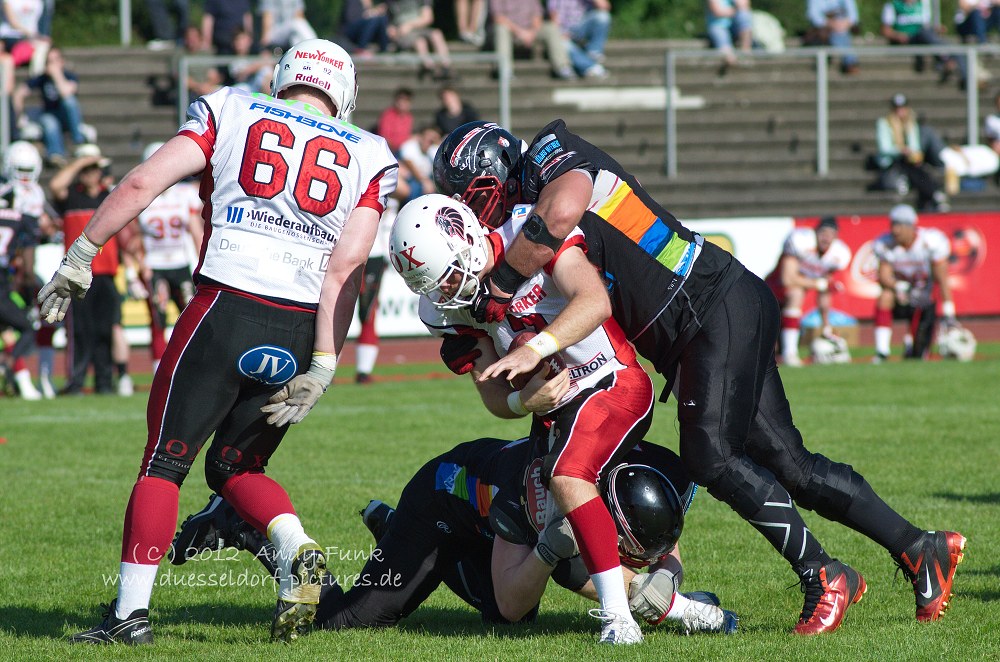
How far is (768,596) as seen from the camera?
5.34 metres

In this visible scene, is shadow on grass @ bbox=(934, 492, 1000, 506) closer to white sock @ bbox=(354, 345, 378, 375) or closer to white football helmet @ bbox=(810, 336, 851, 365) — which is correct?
white sock @ bbox=(354, 345, 378, 375)

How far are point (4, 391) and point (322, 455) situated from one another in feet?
19.2

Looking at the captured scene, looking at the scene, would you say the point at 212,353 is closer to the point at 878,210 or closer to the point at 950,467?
the point at 950,467

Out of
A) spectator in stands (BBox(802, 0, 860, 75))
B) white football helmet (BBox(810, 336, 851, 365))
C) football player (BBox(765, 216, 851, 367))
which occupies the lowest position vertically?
white football helmet (BBox(810, 336, 851, 365))

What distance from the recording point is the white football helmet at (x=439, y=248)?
4.52 metres

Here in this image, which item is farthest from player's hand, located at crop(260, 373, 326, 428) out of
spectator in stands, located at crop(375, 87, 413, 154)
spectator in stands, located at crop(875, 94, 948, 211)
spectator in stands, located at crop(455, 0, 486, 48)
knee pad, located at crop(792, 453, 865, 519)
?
spectator in stands, located at crop(455, 0, 486, 48)

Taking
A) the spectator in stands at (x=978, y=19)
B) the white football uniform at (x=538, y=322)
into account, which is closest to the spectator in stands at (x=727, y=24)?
the spectator in stands at (x=978, y=19)

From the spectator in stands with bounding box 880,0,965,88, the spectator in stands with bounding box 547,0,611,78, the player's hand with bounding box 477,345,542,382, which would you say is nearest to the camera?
the player's hand with bounding box 477,345,542,382

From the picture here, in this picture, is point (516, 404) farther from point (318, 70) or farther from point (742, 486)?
point (318, 70)

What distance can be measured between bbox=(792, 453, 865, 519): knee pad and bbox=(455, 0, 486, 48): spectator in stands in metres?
18.3

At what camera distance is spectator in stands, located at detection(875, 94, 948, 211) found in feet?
69.6

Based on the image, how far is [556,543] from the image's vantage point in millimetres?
4676

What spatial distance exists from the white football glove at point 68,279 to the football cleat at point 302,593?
120 centimetres

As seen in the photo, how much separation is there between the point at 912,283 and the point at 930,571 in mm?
12249
